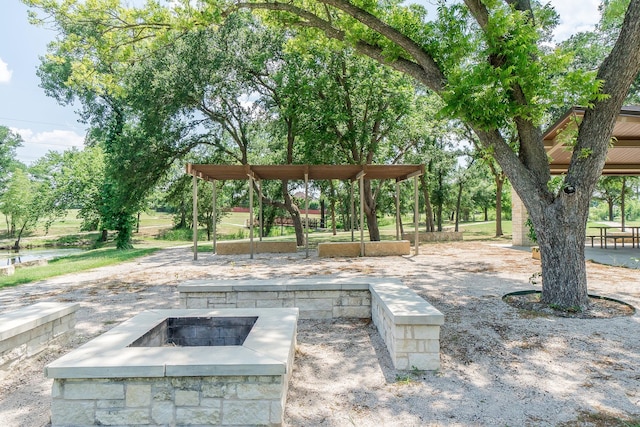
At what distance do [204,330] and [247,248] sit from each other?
9.45 meters

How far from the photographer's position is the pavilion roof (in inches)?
270

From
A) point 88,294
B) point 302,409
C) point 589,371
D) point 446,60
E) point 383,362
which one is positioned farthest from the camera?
point 88,294

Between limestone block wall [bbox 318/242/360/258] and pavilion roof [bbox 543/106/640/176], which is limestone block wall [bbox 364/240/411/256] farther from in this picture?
pavilion roof [bbox 543/106/640/176]

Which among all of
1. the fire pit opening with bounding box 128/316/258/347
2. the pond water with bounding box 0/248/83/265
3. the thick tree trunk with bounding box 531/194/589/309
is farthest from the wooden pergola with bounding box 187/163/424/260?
the pond water with bounding box 0/248/83/265

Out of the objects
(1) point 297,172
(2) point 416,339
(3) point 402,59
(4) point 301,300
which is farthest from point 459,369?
(1) point 297,172

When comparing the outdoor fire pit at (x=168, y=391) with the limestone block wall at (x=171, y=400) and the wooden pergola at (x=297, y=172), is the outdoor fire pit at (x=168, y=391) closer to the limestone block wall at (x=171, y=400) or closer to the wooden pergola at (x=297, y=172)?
the limestone block wall at (x=171, y=400)

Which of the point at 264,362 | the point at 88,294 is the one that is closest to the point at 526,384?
the point at 264,362

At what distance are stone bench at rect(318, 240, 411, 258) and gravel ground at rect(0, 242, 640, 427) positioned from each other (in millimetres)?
5384

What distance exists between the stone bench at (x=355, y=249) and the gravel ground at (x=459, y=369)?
5384mm

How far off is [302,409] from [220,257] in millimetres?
9992

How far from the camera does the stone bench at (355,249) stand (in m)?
12.0

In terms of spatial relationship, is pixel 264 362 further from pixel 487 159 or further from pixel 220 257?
pixel 220 257

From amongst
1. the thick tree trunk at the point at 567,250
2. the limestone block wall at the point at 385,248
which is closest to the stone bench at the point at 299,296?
the thick tree trunk at the point at 567,250

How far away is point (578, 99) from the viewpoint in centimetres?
462
